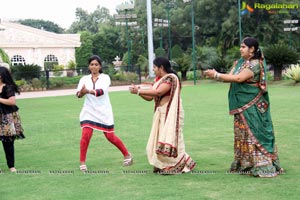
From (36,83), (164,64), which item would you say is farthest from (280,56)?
(164,64)

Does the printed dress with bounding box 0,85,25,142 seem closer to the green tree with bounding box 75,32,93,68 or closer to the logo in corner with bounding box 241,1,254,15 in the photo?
the logo in corner with bounding box 241,1,254,15

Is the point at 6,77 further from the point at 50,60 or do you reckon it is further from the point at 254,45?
the point at 50,60

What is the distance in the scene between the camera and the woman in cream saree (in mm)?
5672

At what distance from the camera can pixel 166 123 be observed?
18.7 feet

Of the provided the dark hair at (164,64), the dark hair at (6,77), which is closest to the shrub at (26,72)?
the dark hair at (6,77)

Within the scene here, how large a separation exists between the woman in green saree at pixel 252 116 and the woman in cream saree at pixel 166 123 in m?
0.66

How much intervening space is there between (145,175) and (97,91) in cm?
119

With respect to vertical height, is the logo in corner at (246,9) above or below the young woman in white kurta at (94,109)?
above

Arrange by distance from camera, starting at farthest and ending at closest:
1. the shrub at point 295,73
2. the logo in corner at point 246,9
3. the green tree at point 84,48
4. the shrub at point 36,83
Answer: the green tree at point 84,48, the logo in corner at point 246,9, the shrub at point 36,83, the shrub at point 295,73

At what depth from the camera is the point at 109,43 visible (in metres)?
64.6

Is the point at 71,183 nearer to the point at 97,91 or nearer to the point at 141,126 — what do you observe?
the point at 97,91

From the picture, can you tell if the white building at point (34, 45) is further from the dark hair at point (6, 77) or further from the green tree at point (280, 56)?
the dark hair at point (6, 77)

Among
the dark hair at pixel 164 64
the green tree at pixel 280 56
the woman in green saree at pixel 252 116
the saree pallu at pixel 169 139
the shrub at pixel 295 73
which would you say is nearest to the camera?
the woman in green saree at pixel 252 116

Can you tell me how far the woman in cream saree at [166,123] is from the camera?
18.6 feet
